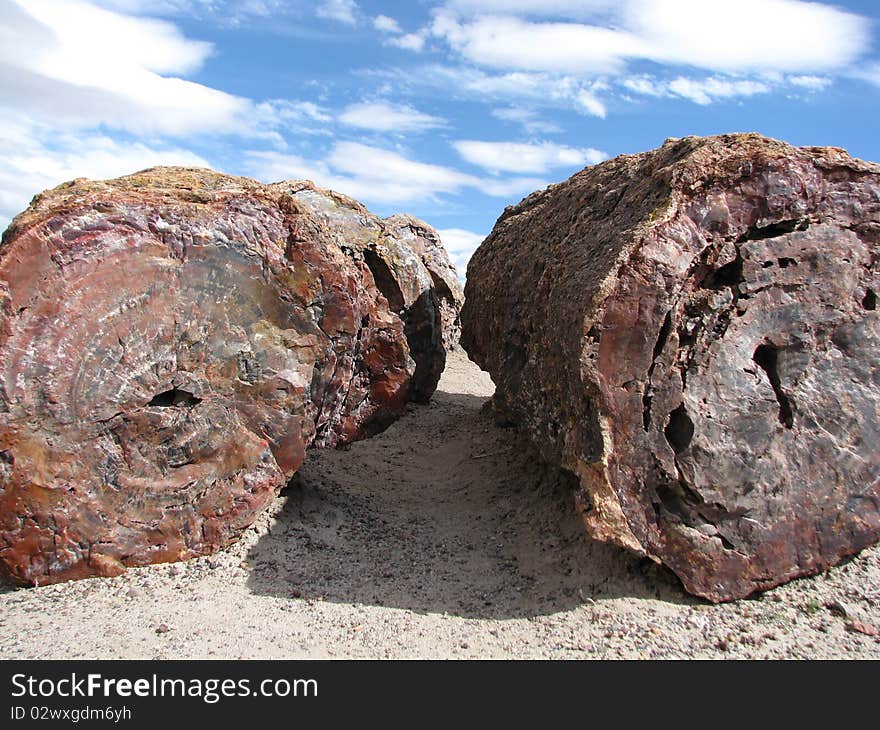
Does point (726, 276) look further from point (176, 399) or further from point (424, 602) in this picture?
point (176, 399)

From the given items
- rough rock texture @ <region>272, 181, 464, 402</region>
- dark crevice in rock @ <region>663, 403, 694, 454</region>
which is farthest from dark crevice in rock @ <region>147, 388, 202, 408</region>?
dark crevice in rock @ <region>663, 403, 694, 454</region>

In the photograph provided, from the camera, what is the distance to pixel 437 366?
7.50 m

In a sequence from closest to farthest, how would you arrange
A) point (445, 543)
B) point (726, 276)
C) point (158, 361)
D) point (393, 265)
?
point (726, 276)
point (158, 361)
point (445, 543)
point (393, 265)

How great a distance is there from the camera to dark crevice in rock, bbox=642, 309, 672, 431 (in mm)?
3773

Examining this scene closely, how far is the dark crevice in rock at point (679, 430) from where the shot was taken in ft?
12.5

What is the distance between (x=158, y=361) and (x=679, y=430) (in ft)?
8.84

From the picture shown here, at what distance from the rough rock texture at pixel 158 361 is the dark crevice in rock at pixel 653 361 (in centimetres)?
179

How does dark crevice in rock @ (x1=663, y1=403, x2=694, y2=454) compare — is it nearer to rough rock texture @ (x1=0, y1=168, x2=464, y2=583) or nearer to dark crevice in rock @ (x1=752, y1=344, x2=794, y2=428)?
dark crevice in rock @ (x1=752, y1=344, x2=794, y2=428)

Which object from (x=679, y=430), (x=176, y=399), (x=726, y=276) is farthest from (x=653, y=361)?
(x=176, y=399)

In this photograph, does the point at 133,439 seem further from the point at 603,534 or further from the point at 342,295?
the point at 603,534

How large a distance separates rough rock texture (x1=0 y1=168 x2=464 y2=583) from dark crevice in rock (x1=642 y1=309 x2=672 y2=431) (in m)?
1.79

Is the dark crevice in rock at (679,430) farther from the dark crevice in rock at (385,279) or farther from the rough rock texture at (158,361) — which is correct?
the dark crevice in rock at (385,279)

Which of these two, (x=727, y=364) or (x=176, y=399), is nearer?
(x=727, y=364)

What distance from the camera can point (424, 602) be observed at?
407cm
